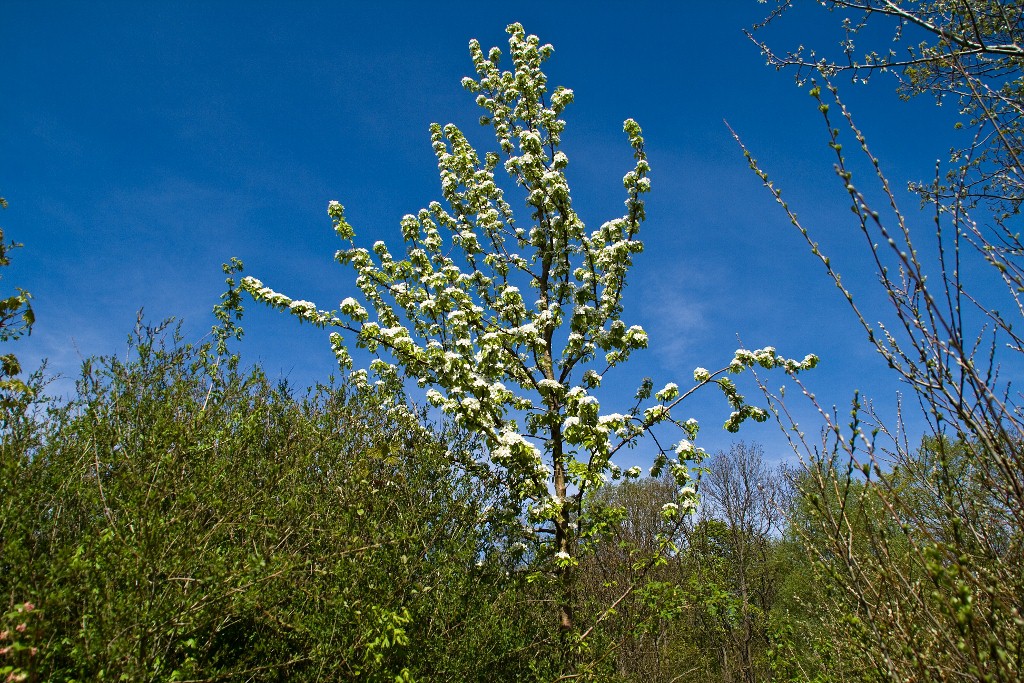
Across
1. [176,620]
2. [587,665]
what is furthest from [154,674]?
[587,665]

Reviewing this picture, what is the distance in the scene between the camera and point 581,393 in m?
8.44

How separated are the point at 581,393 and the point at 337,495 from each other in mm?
4015

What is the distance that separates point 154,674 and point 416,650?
7.89 feet

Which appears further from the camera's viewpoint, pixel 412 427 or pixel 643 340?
pixel 643 340

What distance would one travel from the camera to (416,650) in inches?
218

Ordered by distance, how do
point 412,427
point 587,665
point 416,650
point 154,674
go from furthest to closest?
point 412,427 < point 587,665 < point 416,650 < point 154,674

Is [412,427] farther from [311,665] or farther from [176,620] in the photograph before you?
[176,620]

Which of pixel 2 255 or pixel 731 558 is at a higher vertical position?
pixel 2 255

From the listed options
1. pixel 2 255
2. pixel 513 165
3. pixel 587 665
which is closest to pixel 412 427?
pixel 587 665

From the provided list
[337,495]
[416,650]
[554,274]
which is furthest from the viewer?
[554,274]

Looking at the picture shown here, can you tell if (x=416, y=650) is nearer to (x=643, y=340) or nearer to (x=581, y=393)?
(x=581, y=393)

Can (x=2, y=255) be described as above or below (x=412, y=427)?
above

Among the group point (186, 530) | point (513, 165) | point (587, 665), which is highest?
point (513, 165)

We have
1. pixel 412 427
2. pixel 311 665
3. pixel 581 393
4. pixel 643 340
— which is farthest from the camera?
pixel 643 340
